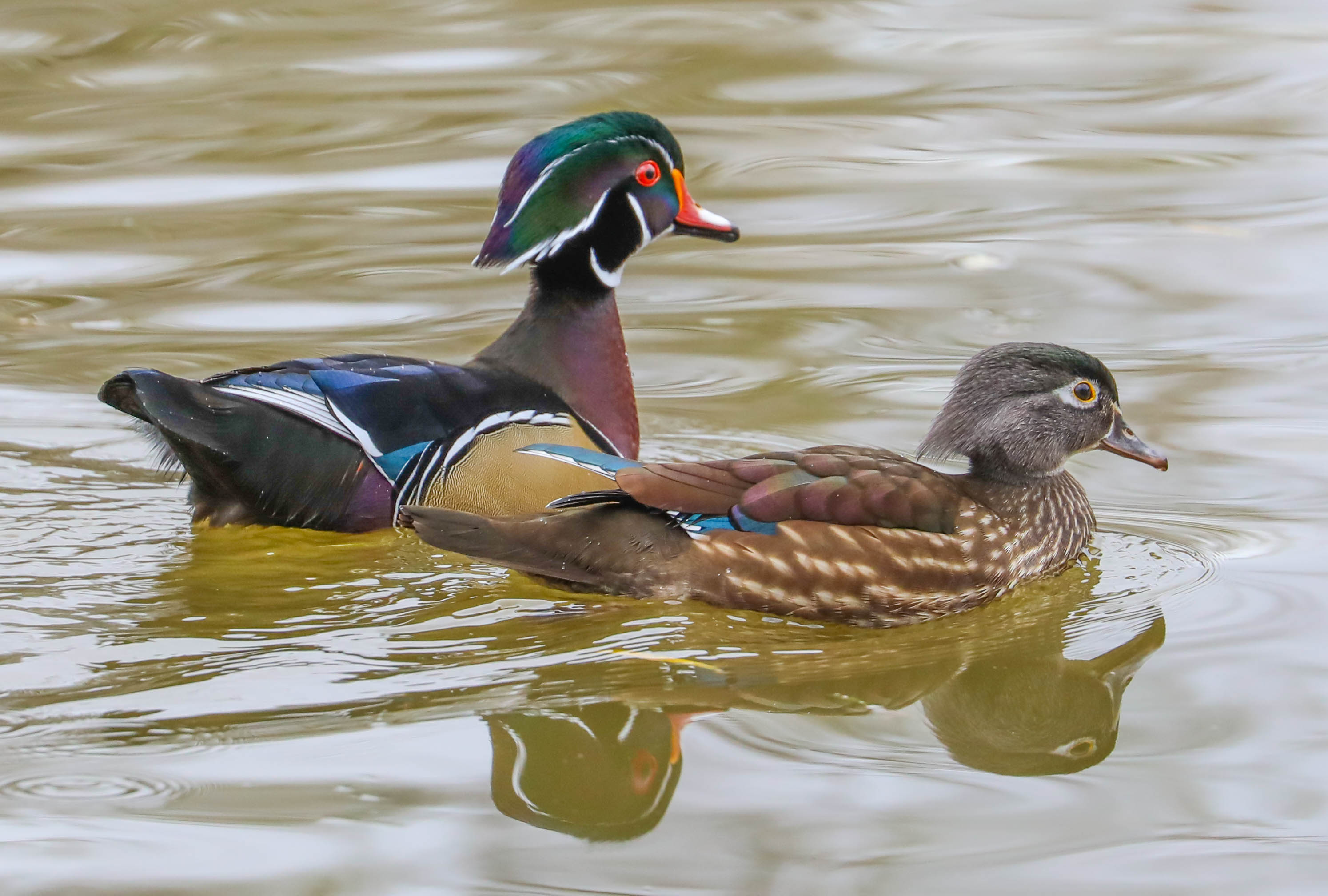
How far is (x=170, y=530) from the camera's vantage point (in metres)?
5.83

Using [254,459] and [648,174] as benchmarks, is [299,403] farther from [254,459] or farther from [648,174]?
[648,174]

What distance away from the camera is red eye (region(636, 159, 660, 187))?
645 centimetres

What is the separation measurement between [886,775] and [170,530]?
109 inches

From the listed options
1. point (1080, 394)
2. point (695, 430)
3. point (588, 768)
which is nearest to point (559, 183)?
point (695, 430)

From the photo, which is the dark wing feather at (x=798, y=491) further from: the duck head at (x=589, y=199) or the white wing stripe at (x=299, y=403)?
the duck head at (x=589, y=199)

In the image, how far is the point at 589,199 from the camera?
6.38m

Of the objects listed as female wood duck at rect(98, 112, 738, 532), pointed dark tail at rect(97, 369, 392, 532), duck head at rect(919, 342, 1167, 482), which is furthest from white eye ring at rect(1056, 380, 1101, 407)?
pointed dark tail at rect(97, 369, 392, 532)

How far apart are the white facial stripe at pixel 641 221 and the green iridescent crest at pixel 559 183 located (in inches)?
4.1

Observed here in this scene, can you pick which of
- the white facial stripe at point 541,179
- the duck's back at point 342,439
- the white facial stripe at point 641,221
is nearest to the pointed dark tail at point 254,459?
the duck's back at point 342,439

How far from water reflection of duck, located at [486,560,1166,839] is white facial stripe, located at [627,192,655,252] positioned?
2047 millimetres

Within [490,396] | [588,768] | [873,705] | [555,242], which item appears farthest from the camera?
[555,242]

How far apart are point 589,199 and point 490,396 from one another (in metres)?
0.87

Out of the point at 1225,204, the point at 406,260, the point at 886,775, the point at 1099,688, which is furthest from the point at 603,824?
the point at 1225,204

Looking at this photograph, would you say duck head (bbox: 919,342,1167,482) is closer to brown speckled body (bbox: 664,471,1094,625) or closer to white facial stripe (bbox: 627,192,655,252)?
brown speckled body (bbox: 664,471,1094,625)
